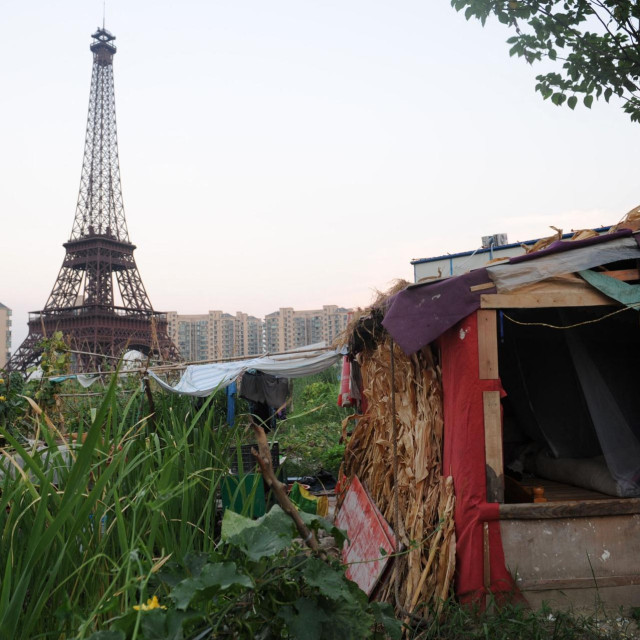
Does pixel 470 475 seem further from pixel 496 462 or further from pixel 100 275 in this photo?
pixel 100 275

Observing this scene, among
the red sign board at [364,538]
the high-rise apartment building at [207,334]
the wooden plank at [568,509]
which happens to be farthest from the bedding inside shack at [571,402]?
the high-rise apartment building at [207,334]

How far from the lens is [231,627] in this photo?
1.65 m

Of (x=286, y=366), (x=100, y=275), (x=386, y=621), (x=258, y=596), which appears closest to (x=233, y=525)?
(x=258, y=596)

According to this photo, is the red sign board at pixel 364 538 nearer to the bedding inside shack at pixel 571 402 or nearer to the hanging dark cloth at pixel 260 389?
the bedding inside shack at pixel 571 402

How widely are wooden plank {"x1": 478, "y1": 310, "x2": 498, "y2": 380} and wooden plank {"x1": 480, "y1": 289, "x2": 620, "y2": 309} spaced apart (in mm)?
104

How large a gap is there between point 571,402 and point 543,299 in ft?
7.42

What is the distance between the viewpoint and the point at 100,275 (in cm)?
4403

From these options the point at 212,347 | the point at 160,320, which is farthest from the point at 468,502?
the point at 212,347

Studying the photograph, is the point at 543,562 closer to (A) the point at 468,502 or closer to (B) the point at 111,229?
(A) the point at 468,502

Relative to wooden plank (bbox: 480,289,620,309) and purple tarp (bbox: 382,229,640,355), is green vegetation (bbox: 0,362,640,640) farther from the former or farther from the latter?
wooden plank (bbox: 480,289,620,309)

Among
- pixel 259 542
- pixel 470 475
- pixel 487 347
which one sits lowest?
pixel 470 475

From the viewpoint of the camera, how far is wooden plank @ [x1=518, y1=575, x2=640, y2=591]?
3.90 meters

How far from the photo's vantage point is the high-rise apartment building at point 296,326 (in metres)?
83.2

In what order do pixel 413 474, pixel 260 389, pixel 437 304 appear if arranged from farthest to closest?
pixel 260 389 → pixel 413 474 → pixel 437 304
